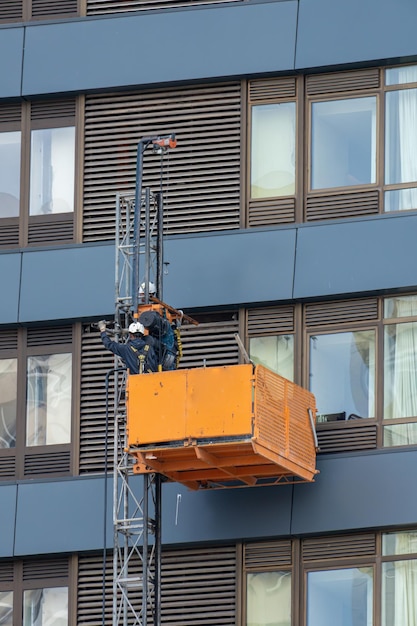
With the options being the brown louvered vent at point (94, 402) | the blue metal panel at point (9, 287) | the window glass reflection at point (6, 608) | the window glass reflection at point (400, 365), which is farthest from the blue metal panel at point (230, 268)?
the window glass reflection at point (6, 608)

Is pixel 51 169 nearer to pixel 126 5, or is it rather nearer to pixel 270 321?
pixel 126 5

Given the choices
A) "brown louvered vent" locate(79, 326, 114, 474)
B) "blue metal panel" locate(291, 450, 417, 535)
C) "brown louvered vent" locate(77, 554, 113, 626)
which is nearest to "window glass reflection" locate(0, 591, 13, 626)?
"brown louvered vent" locate(77, 554, 113, 626)

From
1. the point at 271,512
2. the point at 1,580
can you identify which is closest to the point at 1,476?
the point at 1,580

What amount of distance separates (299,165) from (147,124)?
2.85 metres

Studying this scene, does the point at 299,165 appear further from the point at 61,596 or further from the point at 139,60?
the point at 61,596

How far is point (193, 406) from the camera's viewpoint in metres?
42.5

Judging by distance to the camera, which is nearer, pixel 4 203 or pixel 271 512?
pixel 271 512

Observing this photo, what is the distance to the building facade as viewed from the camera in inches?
1751

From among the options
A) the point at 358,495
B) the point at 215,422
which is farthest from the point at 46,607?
the point at 358,495

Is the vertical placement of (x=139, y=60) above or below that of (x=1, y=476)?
above

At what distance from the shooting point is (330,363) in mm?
45375

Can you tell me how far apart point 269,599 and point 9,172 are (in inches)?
360

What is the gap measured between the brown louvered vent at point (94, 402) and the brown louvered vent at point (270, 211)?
3.37 meters

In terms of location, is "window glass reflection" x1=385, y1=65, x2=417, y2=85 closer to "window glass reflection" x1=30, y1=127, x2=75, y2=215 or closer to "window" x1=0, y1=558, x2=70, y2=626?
"window glass reflection" x1=30, y1=127, x2=75, y2=215
